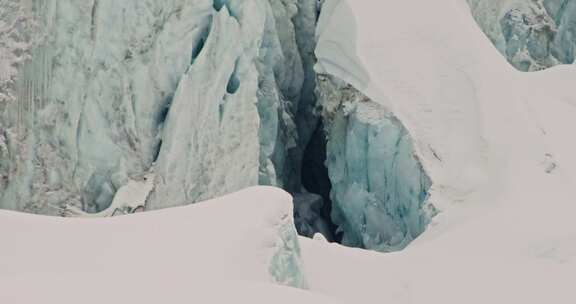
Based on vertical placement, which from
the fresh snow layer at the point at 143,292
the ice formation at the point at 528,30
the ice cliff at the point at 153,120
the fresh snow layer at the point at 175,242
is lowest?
the ice formation at the point at 528,30

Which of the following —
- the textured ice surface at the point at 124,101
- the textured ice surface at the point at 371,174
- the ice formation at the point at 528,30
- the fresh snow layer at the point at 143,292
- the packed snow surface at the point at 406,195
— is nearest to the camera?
the fresh snow layer at the point at 143,292

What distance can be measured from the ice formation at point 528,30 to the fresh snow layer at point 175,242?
1621 centimetres

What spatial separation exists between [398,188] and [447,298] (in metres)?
4.84

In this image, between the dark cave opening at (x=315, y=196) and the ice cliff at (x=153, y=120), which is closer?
the ice cliff at (x=153, y=120)

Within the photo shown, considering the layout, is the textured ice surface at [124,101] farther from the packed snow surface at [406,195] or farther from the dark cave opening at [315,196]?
the dark cave opening at [315,196]

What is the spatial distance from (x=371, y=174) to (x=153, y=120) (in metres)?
4.74

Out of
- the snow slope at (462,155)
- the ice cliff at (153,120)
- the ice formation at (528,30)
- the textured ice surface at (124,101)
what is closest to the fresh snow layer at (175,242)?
the snow slope at (462,155)

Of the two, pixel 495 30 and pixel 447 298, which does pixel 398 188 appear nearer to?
pixel 447 298

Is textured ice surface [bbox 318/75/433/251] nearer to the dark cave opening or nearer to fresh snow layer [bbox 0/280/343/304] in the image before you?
the dark cave opening

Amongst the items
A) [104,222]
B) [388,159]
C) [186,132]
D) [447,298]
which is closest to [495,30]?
[388,159]

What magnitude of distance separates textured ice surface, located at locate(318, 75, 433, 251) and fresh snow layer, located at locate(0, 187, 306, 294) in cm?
609

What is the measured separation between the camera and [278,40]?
17812 millimetres

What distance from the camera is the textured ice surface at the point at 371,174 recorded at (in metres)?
15.1

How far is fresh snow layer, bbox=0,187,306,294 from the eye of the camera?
7.33 m
